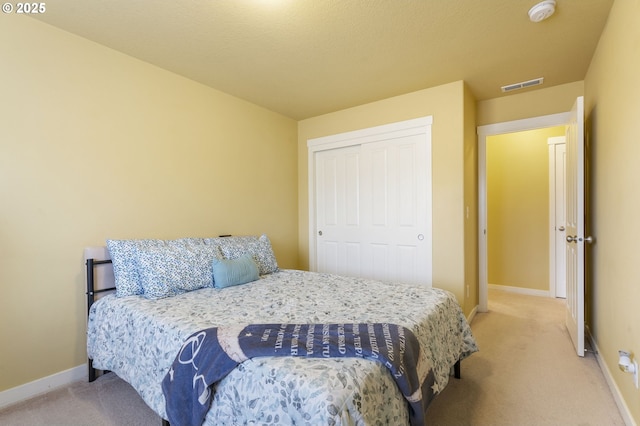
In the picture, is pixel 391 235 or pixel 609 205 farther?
pixel 391 235

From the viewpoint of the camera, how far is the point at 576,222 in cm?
248

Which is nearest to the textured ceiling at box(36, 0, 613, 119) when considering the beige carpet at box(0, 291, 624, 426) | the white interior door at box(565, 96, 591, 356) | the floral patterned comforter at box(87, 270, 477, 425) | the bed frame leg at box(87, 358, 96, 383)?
the white interior door at box(565, 96, 591, 356)

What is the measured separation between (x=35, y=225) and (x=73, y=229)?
20 cm

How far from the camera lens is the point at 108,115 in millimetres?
2346

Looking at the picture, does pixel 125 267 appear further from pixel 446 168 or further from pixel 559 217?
pixel 559 217

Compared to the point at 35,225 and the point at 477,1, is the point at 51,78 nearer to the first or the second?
the point at 35,225

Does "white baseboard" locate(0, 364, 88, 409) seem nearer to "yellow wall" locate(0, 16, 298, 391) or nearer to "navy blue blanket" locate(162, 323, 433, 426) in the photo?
"yellow wall" locate(0, 16, 298, 391)

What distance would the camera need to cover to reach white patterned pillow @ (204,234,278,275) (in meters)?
2.66

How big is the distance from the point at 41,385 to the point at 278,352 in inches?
76.9

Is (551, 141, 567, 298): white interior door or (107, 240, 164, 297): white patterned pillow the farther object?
(551, 141, 567, 298): white interior door

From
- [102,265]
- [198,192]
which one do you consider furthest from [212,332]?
[198,192]

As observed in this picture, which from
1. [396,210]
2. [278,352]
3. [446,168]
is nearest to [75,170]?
[278,352]

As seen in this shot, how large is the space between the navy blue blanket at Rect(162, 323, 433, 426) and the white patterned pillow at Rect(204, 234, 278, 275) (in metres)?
1.27

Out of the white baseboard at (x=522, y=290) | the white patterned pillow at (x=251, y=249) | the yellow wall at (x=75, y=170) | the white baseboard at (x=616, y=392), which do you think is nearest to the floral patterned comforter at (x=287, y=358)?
the white patterned pillow at (x=251, y=249)
